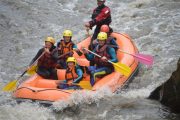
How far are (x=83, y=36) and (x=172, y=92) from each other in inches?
271

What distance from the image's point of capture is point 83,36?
1282cm

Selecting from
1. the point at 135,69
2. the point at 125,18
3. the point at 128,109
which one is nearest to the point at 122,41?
the point at 135,69

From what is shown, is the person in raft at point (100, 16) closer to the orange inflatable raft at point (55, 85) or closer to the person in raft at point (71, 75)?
the orange inflatable raft at point (55, 85)

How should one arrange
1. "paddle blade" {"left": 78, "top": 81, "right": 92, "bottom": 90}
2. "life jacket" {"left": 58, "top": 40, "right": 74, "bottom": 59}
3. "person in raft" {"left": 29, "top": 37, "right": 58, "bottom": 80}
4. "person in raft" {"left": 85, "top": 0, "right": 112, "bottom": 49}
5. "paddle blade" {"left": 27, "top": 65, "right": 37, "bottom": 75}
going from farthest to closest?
1. "person in raft" {"left": 85, "top": 0, "right": 112, "bottom": 49}
2. "life jacket" {"left": 58, "top": 40, "right": 74, "bottom": 59}
3. "paddle blade" {"left": 27, "top": 65, "right": 37, "bottom": 75}
4. "person in raft" {"left": 29, "top": 37, "right": 58, "bottom": 80}
5. "paddle blade" {"left": 78, "top": 81, "right": 92, "bottom": 90}

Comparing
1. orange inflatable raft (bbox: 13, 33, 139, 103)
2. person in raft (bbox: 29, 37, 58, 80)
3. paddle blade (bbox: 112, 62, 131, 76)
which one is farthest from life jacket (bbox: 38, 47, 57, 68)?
paddle blade (bbox: 112, 62, 131, 76)

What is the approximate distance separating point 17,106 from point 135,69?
9.62 feet

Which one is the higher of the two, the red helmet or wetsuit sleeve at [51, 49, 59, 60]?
the red helmet

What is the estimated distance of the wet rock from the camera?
6.12 meters

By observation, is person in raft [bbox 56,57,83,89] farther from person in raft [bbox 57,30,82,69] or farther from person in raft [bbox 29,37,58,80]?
person in raft [bbox 57,30,82,69]

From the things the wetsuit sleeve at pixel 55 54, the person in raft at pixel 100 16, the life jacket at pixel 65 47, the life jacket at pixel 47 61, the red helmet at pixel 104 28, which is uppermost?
the person in raft at pixel 100 16

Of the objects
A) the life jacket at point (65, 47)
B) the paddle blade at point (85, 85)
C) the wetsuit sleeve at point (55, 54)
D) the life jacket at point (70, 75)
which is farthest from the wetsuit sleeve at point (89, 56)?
the paddle blade at point (85, 85)

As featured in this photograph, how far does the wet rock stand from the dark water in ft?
0.43

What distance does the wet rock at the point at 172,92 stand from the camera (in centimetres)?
612

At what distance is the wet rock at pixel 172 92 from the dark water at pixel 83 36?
0.13m
